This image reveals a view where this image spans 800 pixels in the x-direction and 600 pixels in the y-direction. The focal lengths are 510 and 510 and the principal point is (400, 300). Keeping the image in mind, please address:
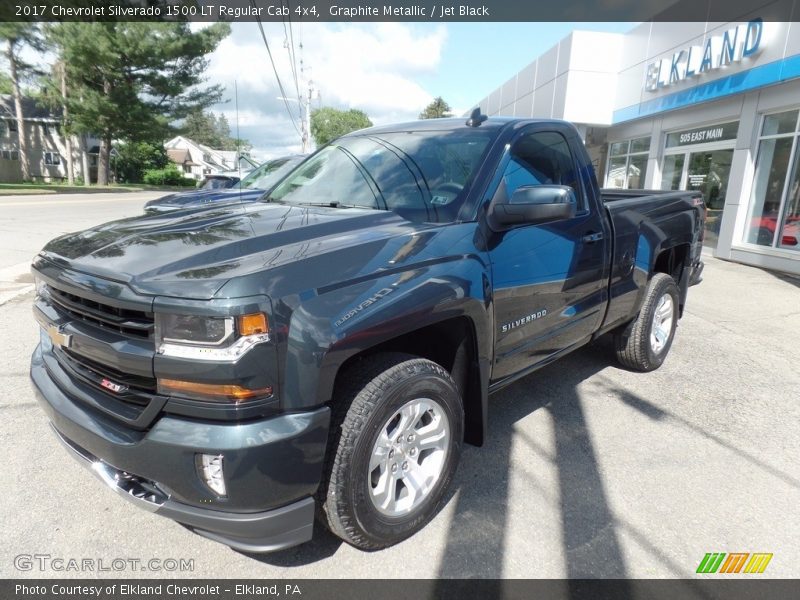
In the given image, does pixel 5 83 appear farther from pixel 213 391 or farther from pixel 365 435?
pixel 365 435

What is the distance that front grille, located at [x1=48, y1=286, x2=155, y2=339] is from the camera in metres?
1.83

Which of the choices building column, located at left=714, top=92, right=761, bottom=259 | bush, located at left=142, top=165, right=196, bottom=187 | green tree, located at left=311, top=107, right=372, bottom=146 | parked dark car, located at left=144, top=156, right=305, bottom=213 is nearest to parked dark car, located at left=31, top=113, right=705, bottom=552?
parked dark car, located at left=144, top=156, right=305, bottom=213

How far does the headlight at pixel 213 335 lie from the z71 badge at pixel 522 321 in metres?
1.36

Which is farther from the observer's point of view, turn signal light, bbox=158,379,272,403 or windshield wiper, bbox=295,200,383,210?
windshield wiper, bbox=295,200,383,210

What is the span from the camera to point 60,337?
2154mm

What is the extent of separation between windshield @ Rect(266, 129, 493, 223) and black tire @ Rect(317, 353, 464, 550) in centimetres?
82

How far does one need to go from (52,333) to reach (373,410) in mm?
1473

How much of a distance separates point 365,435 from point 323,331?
1.53 feet

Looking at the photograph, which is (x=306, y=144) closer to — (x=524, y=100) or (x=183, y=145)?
(x=524, y=100)

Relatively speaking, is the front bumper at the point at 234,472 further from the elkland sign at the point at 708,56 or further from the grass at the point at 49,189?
the grass at the point at 49,189

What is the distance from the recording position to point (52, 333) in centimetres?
224

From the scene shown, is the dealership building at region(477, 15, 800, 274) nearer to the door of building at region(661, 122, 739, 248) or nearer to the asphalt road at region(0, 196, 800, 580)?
the door of building at region(661, 122, 739, 248)

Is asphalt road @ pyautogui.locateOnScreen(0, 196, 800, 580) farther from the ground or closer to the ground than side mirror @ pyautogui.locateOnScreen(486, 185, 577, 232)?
closer to the ground

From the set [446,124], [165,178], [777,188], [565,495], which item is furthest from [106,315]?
[165,178]
